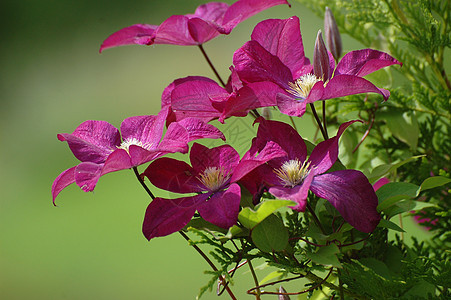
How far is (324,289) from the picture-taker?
0.34m

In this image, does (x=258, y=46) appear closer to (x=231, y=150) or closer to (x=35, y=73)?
(x=231, y=150)

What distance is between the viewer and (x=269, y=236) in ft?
0.77

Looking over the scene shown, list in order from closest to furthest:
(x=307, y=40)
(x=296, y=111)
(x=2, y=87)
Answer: (x=296, y=111) → (x=307, y=40) → (x=2, y=87)

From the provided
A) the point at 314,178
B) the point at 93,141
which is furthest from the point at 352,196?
the point at 93,141

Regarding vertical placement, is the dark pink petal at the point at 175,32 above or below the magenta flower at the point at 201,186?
above

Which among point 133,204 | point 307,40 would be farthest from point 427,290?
point 307,40

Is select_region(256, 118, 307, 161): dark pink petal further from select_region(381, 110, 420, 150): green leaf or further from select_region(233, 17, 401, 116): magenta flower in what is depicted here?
select_region(381, 110, 420, 150): green leaf

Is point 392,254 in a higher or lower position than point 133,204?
higher

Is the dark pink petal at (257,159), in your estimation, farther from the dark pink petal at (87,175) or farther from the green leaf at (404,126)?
the green leaf at (404,126)

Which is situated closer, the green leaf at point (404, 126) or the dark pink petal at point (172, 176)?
the dark pink petal at point (172, 176)

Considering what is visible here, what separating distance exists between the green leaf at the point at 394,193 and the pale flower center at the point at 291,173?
0.13 ft

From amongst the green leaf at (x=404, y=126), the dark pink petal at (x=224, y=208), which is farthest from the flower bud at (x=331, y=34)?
the dark pink petal at (x=224, y=208)

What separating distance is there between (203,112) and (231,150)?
0.03m

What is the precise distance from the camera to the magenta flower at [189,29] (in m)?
0.30
